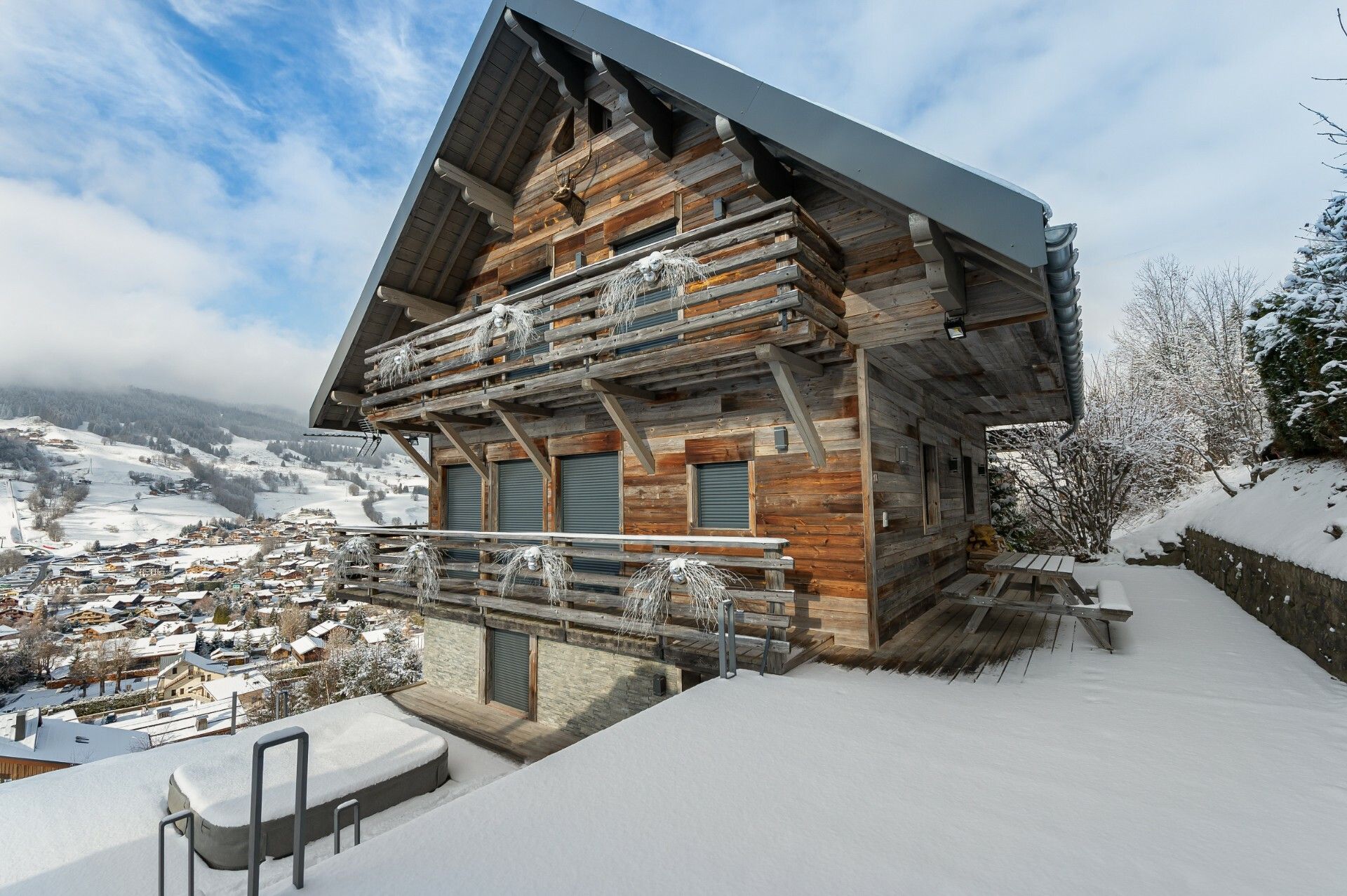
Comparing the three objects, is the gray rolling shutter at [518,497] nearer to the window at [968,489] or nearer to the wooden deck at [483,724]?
the wooden deck at [483,724]

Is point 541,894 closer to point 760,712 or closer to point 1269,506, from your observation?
point 760,712

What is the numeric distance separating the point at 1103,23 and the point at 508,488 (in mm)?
11465

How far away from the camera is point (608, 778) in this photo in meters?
3.13

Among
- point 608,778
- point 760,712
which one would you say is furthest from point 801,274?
point 608,778

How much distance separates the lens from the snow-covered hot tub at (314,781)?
524 cm

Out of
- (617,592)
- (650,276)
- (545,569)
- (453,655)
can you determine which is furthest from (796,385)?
(453,655)

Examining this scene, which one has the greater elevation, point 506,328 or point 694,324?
point 506,328

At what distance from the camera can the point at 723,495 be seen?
734cm

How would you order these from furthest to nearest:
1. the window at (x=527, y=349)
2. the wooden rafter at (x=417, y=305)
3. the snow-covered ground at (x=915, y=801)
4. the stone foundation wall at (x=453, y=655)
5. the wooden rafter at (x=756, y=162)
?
the wooden rafter at (x=417, y=305) < the stone foundation wall at (x=453, y=655) < the window at (x=527, y=349) < the wooden rafter at (x=756, y=162) < the snow-covered ground at (x=915, y=801)

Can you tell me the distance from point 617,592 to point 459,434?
3.92m

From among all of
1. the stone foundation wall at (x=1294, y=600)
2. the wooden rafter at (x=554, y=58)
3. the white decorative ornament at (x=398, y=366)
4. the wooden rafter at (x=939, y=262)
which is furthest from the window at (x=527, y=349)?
the stone foundation wall at (x=1294, y=600)

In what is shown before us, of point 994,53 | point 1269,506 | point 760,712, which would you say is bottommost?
point 760,712

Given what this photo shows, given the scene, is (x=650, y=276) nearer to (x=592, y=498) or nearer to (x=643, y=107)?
(x=643, y=107)

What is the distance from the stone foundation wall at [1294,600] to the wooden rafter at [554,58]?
33.3ft
